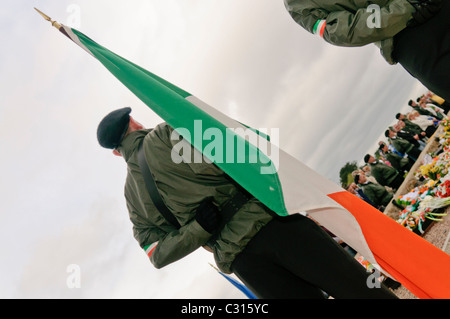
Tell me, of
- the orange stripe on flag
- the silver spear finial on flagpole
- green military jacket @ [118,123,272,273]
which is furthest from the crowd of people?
the silver spear finial on flagpole

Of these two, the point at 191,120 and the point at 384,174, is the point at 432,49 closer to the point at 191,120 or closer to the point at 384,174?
the point at 191,120

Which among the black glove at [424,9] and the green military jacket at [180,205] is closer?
the black glove at [424,9]

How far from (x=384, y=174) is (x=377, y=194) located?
0.81 meters

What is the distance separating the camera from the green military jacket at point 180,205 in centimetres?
194

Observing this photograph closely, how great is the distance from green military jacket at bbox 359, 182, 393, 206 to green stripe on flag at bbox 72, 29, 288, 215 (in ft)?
23.5

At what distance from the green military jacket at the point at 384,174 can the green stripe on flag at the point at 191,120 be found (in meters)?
7.72

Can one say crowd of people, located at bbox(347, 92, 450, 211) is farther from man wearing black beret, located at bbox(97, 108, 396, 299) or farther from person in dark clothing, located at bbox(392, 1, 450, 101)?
man wearing black beret, located at bbox(97, 108, 396, 299)

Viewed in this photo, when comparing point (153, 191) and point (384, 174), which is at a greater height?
point (153, 191)

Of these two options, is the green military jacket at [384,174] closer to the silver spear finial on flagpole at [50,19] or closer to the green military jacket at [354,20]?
the green military jacket at [354,20]

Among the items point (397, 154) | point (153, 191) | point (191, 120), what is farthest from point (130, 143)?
point (397, 154)

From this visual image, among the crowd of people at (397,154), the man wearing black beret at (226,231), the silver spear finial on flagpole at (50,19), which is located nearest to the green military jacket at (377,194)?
the crowd of people at (397,154)

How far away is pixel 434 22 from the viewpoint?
6.01ft

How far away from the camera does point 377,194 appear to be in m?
8.20

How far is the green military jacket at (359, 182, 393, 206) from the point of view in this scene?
26.7 feet
